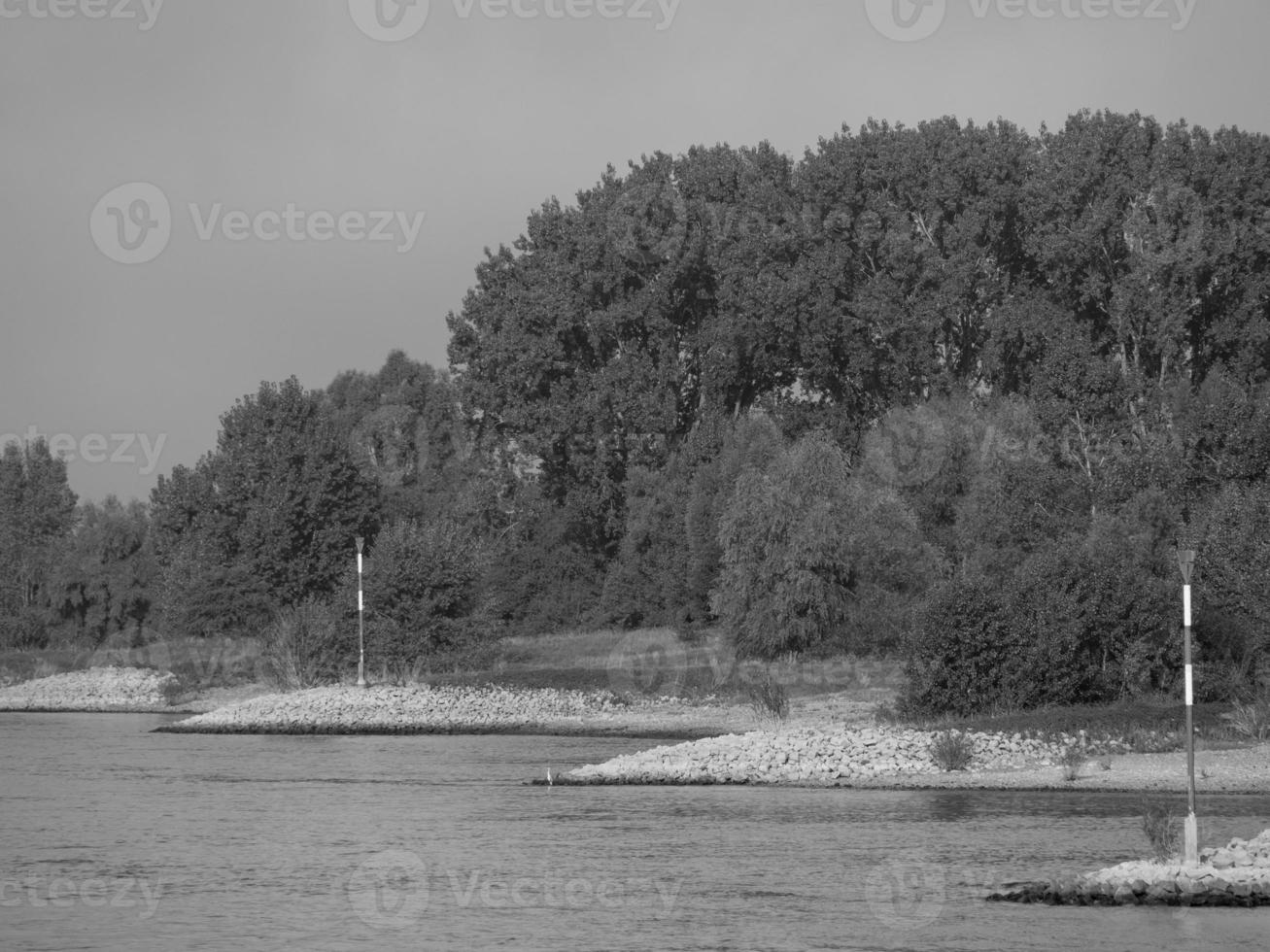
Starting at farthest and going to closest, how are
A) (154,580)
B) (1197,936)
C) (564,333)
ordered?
(154,580), (564,333), (1197,936)

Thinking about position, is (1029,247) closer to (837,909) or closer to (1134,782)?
(1134,782)

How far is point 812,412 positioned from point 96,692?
32.1 m

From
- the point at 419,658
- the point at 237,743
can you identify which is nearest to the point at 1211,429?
the point at 419,658

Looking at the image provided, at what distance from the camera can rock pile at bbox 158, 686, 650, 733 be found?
2044 inches

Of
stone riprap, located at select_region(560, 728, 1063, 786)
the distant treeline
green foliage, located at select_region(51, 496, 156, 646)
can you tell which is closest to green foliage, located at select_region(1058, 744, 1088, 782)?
stone riprap, located at select_region(560, 728, 1063, 786)

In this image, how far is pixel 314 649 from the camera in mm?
62750

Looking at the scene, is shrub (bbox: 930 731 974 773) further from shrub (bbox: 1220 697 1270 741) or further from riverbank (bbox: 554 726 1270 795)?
shrub (bbox: 1220 697 1270 741)

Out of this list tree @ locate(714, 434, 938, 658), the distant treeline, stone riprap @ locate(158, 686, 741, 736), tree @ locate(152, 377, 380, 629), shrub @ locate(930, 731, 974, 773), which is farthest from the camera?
tree @ locate(152, 377, 380, 629)

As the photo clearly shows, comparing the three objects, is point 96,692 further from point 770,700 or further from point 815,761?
point 815,761

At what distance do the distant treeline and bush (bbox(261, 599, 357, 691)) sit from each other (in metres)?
1.01

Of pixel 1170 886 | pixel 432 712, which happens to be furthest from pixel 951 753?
pixel 432 712

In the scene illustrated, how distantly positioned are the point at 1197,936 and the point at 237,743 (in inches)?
1392

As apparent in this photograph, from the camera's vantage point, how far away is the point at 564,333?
250ft

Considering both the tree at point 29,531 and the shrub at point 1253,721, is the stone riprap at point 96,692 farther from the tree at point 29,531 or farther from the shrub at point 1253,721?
the shrub at point 1253,721
